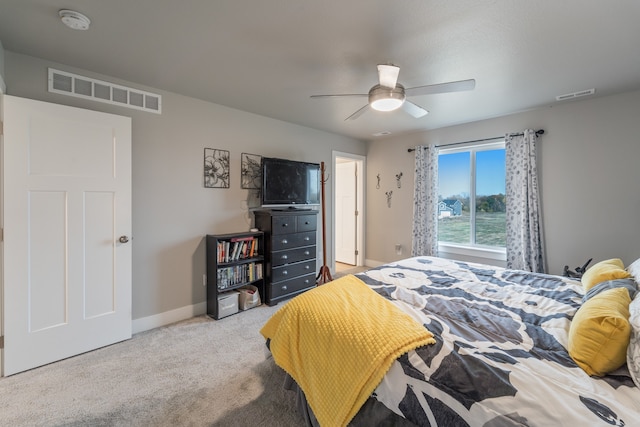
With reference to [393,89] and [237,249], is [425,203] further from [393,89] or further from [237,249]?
[237,249]

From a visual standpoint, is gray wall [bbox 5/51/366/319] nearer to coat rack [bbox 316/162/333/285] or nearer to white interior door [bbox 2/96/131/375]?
white interior door [bbox 2/96/131/375]

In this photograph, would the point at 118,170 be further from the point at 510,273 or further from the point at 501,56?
the point at 510,273

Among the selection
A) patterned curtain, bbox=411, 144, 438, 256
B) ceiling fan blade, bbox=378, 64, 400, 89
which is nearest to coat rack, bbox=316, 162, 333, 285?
patterned curtain, bbox=411, 144, 438, 256

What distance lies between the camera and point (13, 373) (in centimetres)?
206

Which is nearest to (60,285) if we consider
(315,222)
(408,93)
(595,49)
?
(315,222)

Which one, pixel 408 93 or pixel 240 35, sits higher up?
pixel 240 35

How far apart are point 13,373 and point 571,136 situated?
18.9ft

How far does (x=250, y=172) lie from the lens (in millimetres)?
3623

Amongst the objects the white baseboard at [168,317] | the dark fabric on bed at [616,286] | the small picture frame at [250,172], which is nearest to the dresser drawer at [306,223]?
the small picture frame at [250,172]

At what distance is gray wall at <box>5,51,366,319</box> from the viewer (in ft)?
9.07

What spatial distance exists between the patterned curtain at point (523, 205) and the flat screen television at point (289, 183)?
8.52 feet

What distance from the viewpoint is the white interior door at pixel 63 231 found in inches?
81.7

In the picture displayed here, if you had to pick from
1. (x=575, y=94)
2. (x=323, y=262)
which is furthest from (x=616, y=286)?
(x=323, y=262)

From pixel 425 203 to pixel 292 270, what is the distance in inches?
92.2
